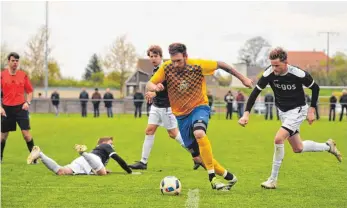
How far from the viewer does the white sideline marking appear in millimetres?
8637

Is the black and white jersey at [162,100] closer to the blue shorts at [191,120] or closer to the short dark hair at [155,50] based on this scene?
the short dark hair at [155,50]

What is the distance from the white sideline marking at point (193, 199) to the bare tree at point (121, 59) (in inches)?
2775

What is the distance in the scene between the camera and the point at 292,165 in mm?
14062

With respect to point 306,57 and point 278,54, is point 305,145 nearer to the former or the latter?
point 278,54

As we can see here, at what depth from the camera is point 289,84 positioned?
34.6ft

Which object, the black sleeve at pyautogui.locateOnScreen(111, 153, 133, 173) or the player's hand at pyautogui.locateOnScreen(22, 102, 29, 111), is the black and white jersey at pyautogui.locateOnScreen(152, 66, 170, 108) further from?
the player's hand at pyautogui.locateOnScreen(22, 102, 29, 111)

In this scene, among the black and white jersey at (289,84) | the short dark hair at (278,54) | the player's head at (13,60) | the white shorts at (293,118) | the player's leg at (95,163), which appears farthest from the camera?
the player's head at (13,60)

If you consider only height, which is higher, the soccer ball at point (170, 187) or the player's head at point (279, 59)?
the player's head at point (279, 59)

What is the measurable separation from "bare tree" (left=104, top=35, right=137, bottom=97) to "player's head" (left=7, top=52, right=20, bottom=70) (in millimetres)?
65852

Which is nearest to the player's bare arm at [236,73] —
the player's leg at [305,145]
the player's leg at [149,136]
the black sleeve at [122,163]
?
the player's leg at [305,145]

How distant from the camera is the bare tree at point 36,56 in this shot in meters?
71.2

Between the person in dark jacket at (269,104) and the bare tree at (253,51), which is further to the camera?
the bare tree at (253,51)

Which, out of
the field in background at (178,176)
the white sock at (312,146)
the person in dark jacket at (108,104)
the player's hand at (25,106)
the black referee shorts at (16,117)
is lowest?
the person in dark jacket at (108,104)

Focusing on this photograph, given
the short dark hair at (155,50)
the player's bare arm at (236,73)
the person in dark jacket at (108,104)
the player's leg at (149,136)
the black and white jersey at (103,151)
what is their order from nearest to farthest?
the player's bare arm at (236,73) → the black and white jersey at (103,151) → the short dark hair at (155,50) → the player's leg at (149,136) → the person in dark jacket at (108,104)
